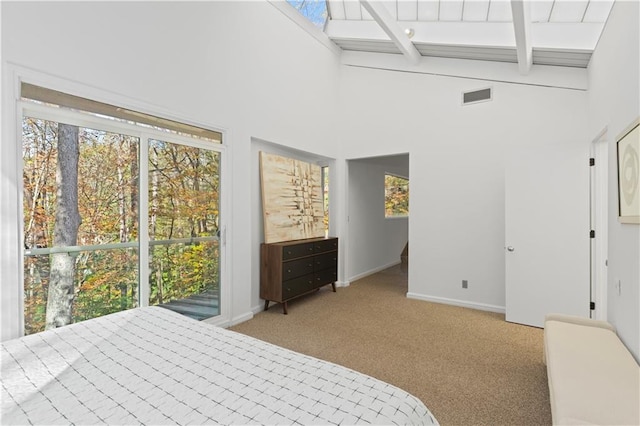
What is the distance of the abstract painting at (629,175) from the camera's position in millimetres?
1870

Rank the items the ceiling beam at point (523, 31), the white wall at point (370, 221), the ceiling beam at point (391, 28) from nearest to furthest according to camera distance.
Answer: the ceiling beam at point (523, 31), the ceiling beam at point (391, 28), the white wall at point (370, 221)

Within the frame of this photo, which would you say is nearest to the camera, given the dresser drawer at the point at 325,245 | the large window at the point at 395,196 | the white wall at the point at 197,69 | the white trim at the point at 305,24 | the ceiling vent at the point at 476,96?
the white wall at the point at 197,69

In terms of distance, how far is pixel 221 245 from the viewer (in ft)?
11.1

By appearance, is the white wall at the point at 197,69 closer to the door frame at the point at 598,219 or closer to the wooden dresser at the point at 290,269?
the wooden dresser at the point at 290,269

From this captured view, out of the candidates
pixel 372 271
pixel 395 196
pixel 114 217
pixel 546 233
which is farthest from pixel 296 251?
pixel 395 196

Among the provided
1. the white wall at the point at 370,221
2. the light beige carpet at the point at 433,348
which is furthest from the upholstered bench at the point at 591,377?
the white wall at the point at 370,221

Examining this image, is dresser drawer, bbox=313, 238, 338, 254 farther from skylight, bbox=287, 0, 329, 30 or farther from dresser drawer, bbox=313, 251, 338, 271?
skylight, bbox=287, 0, 329, 30

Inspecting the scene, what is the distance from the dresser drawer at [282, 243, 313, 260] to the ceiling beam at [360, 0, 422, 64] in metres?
2.78

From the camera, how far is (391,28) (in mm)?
3635

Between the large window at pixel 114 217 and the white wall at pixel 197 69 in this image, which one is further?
the large window at pixel 114 217

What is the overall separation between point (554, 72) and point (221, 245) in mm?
4326

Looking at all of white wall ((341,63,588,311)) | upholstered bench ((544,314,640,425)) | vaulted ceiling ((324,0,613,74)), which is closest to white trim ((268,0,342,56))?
vaulted ceiling ((324,0,613,74))

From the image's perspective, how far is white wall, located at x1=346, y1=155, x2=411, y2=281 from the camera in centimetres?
571

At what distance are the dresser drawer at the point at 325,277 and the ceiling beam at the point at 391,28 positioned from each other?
10.5ft
